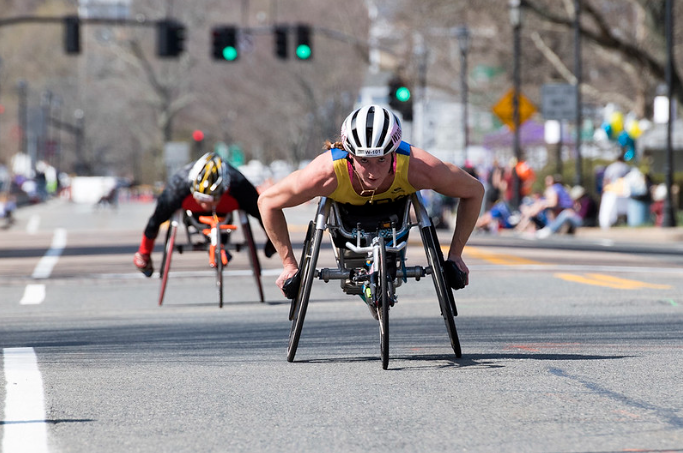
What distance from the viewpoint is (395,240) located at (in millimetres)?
8211

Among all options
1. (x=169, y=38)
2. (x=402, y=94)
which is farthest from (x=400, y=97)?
(x=169, y=38)

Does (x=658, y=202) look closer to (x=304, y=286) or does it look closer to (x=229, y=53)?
(x=229, y=53)

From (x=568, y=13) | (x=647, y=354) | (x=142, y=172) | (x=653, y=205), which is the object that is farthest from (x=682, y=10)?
(x=142, y=172)

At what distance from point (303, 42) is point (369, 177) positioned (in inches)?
1167

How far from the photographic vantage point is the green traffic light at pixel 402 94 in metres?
36.5

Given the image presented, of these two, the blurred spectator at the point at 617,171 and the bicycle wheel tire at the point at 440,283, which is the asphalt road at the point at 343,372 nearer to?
the bicycle wheel tire at the point at 440,283

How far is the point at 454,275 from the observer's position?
26.7ft

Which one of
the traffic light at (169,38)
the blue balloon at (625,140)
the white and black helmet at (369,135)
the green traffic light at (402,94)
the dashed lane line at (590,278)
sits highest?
the traffic light at (169,38)

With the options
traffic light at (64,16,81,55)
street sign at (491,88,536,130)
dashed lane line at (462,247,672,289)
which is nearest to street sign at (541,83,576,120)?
street sign at (491,88,536,130)

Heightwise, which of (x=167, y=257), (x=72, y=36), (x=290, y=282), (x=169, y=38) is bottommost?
(x=167, y=257)

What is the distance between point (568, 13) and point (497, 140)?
1082 centimetres

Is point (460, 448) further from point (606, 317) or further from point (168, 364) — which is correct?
point (606, 317)

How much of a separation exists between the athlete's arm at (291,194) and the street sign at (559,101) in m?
26.1

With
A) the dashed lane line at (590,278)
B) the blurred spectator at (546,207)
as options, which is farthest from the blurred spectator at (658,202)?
the dashed lane line at (590,278)
